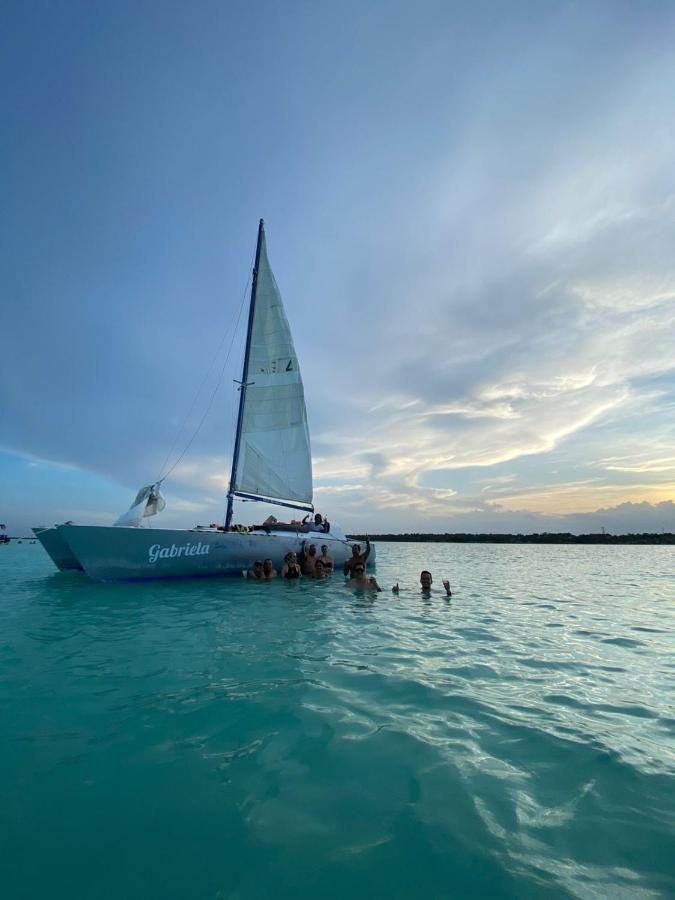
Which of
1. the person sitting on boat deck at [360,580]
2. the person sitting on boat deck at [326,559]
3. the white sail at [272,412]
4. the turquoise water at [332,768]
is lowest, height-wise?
the turquoise water at [332,768]

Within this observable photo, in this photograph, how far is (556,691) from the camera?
15.9ft

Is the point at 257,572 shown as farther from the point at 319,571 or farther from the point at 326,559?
the point at 326,559

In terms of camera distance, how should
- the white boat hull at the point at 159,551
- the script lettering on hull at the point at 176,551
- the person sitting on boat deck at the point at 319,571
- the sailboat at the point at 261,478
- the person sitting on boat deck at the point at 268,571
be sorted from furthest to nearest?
the person sitting on boat deck at the point at 319,571 → the person sitting on boat deck at the point at 268,571 → the sailboat at the point at 261,478 → the script lettering on hull at the point at 176,551 → the white boat hull at the point at 159,551

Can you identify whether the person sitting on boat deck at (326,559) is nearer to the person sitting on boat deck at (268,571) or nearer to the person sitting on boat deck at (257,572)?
the person sitting on boat deck at (268,571)

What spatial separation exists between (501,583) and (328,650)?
43.7ft

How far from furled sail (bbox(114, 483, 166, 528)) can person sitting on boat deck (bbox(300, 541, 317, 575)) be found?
5.48 m

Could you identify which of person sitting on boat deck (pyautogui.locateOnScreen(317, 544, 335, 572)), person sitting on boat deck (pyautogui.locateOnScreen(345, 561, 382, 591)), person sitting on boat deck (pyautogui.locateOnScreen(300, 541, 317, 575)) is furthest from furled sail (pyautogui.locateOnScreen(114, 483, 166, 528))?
person sitting on boat deck (pyautogui.locateOnScreen(345, 561, 382, 591))

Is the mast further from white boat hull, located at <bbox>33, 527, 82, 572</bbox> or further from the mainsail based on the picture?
white boat hull, located at <bbox>33, 527, 82, 572</bbox>

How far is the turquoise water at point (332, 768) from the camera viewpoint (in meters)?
2.13

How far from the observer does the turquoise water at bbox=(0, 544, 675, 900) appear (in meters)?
2.13

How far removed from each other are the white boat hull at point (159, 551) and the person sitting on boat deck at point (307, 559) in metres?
1.53

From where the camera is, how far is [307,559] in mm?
16812

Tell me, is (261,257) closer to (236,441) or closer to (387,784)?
(236,441)

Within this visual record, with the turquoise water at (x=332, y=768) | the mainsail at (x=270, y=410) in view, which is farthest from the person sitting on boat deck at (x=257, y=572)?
the turquoise water at (x=332, y=768)
